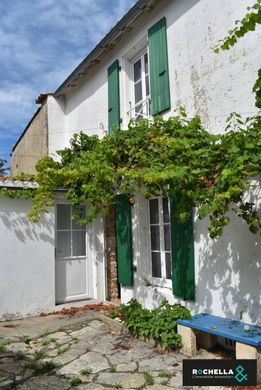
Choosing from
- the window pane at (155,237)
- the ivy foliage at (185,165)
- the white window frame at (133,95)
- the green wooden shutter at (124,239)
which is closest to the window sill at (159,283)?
the green wooden shutter at (124,239)

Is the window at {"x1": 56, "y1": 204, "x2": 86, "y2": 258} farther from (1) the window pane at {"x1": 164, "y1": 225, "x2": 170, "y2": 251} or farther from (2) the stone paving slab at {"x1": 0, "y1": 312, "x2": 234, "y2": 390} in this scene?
(1) the window pane at {"x1": 164, "y1": 225, "x2": 170, "y2": 251}

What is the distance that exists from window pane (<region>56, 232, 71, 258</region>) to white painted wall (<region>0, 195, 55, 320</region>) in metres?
0.39

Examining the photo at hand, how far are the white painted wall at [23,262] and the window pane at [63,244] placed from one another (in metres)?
0.39

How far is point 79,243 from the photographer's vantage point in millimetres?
8867

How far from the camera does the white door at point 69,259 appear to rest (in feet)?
27.7

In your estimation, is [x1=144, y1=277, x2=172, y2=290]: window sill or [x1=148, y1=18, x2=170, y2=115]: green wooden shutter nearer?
[x1=144, y1=277, x2=172, y2=290]: window sill

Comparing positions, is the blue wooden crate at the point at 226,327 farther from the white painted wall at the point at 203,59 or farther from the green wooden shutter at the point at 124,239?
the white painted wall at the point at 203,59

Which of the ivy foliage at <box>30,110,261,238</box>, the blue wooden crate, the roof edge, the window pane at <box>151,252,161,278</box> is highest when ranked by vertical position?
the roof edge

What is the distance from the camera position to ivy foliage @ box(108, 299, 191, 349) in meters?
5.23

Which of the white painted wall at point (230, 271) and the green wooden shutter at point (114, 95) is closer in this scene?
the white painted wall at point (230, 271)

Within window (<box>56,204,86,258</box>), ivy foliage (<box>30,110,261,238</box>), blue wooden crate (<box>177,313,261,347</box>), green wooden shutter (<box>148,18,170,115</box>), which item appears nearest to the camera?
ivy foliage (<box>30,110,261,238</box>)
